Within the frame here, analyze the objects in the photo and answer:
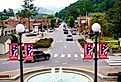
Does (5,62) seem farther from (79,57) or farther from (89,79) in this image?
(89,79)

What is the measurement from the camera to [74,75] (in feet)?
92.7

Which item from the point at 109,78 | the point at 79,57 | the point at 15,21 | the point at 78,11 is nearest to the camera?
the point at 109,78

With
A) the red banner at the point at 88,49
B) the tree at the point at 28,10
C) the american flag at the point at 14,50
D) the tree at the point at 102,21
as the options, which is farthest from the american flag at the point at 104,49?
the tree at the point at 28,10

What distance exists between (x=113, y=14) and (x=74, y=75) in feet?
43.8

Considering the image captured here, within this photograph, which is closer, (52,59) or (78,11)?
(52,59)

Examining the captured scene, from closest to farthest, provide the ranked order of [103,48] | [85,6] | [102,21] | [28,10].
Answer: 1. [103,48]
2. [102,21]
3. [28,10]
4. [85,6]

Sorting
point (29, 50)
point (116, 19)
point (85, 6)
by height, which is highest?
point (85, 6)

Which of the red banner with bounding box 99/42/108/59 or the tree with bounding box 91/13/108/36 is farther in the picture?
the tree with bounding box 91/13/108/36

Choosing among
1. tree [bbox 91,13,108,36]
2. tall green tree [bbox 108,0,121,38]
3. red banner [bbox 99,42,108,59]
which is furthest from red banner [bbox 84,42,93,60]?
tree [bbox 91,13,108,36]

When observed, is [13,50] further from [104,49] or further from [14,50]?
[104,49]

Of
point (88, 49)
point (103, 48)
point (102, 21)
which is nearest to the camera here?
point (103, 48)

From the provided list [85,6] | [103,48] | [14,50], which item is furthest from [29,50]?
[85,6]

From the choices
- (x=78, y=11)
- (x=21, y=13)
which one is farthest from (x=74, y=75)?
(x=78, y=11)

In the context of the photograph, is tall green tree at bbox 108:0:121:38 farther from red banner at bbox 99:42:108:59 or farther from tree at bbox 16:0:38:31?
tree at bbox 16:0:38:31
